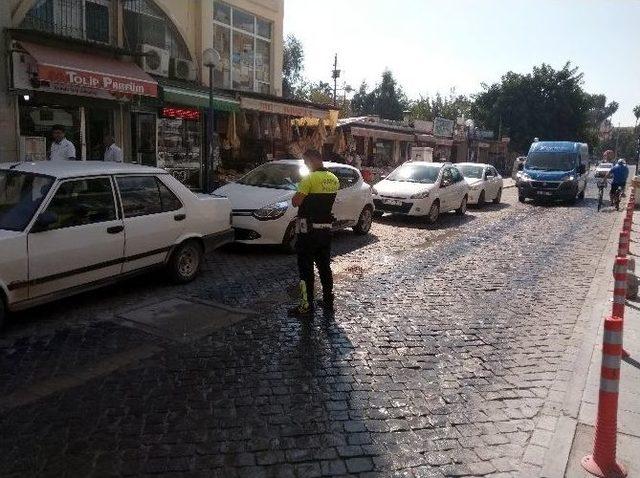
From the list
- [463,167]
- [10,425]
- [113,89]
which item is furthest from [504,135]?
[10,425]

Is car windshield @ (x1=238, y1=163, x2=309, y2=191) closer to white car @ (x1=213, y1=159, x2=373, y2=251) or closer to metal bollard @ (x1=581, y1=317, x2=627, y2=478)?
white car @ (x1=213, y1=159, x2=373, y2=251)

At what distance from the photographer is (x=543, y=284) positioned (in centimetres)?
839

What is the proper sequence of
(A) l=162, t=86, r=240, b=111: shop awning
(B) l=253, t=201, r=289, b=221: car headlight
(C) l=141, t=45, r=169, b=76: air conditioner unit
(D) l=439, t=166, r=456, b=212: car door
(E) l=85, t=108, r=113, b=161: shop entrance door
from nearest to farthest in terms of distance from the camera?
(B) l=253, t=201, r=289, b=221: car headlight, (E) l=85, t=108, r=113, b=161: shop entrance door, (A) l=162, t=86, r=240, b=111: shop awning, (C) l=141, t=45, r=169, b=76: air conditioner unit, (D) l=439, t=166, r=456, b=212: car door

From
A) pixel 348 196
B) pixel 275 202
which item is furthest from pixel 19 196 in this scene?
pixel 348 196

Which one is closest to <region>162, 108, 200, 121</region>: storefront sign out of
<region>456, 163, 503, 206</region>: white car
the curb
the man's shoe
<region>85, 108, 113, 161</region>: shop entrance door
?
<region>85, 108, 113, 161</region>: shop entrance door

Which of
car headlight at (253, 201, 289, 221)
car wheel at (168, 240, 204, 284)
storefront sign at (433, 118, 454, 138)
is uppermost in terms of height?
storefront sign at (433, 118, 454, 138)

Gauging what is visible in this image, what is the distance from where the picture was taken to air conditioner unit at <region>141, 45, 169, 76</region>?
14125mm

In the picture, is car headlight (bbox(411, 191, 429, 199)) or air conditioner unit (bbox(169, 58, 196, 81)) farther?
air conditioner unit (bbox(169, 58, 196, 81))

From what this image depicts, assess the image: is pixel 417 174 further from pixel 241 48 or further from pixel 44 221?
pixel 44 221

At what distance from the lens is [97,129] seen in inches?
526

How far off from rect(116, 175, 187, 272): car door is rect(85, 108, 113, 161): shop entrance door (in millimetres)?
7149

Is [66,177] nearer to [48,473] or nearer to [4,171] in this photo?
[4,171]

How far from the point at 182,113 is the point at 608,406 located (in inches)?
560

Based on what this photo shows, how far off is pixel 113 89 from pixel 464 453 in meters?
10.6
